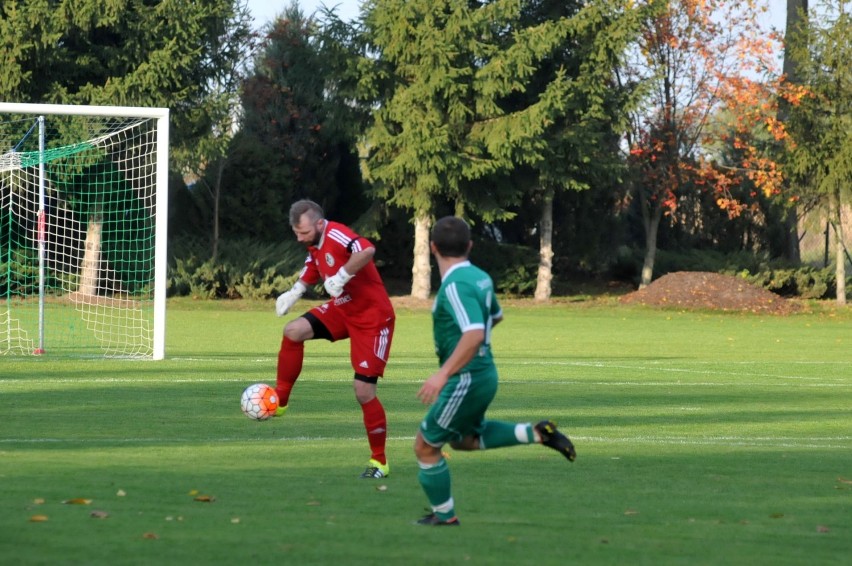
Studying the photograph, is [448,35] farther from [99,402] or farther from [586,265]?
[99,402]

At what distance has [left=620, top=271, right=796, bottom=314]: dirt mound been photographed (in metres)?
37.5

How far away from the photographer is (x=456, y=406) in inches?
271

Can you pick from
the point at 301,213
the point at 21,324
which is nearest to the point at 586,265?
the point at 21,324

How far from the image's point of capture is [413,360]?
66.7 ft

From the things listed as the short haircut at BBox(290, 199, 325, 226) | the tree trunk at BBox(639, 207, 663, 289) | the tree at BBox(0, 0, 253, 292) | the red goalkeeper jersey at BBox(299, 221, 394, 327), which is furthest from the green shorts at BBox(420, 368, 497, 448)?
the tree trunk at BBox(639, 207, 663, 289)

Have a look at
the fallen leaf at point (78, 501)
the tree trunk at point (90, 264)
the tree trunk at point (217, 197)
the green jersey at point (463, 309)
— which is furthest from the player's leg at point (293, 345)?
the tree trunk at point (217, 197)

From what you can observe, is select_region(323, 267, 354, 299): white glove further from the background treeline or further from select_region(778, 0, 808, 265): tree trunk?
select_region(778, 0, 808, 265): tree trunk

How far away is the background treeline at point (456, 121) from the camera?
37.1 m

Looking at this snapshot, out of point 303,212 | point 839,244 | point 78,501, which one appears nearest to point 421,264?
point 839,244

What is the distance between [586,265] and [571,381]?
97.3 ft

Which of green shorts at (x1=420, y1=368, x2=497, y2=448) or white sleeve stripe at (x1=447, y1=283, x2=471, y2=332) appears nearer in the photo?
white sleeve stripe at (x1=447, y1=283, x2=471, y2=332)

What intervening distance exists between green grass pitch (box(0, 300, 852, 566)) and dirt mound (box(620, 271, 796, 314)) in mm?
17923

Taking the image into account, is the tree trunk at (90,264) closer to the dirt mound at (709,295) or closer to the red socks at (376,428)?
the dirt mound at (709,295)

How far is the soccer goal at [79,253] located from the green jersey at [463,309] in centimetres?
Answer: 1189
